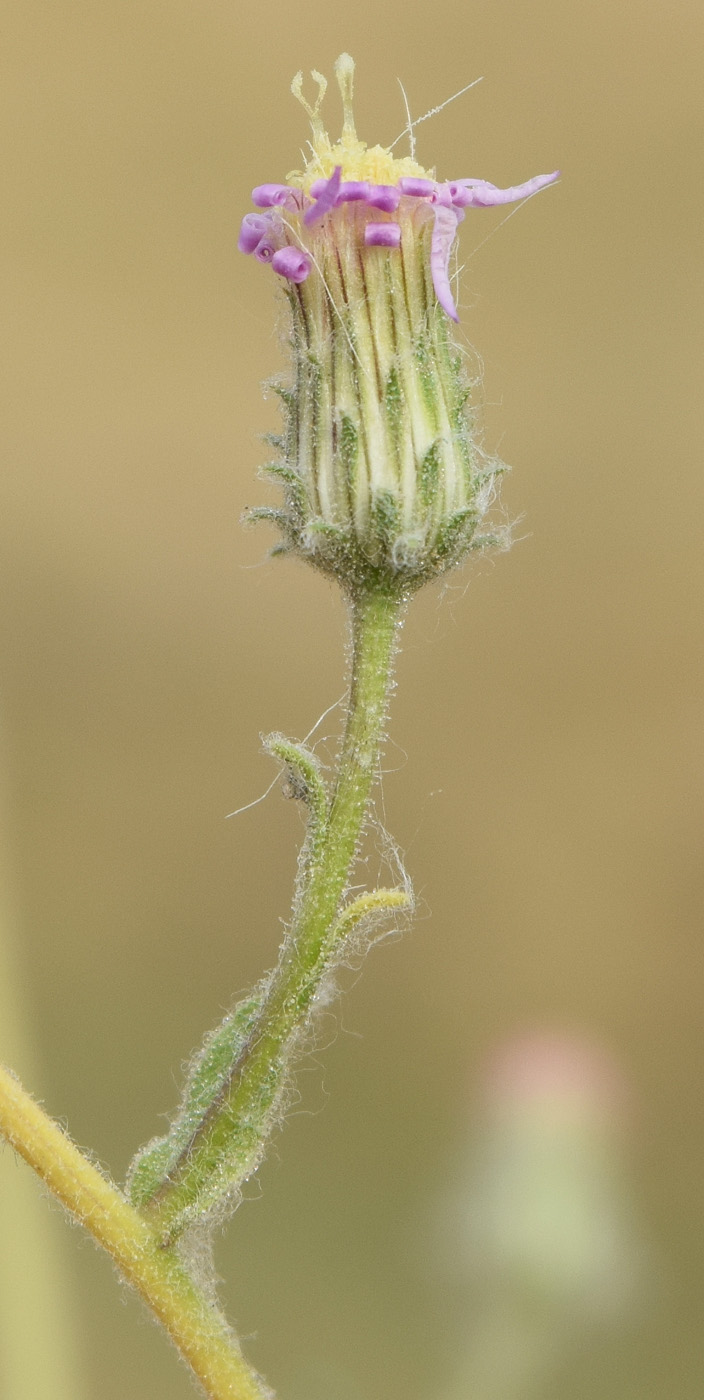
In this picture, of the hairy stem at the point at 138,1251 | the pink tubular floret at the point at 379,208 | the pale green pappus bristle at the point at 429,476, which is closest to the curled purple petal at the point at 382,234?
the pink tubular floret at the point at 379,208

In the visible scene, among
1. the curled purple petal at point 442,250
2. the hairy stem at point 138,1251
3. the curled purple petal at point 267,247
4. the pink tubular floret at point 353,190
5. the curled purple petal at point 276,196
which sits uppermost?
the curled purple petal at point 276,196

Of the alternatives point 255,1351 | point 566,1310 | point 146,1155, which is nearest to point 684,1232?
point 566,1310

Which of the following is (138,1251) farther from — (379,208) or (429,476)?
(379,208)

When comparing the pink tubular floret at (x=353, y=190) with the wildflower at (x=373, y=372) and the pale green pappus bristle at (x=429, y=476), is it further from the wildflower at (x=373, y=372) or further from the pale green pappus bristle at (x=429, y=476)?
the pale green pappus bristle at (x=429, y=476)

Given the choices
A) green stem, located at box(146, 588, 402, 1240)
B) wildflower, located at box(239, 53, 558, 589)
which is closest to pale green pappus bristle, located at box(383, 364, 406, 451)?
wildflower, located at box(239, 53, 558, 589)

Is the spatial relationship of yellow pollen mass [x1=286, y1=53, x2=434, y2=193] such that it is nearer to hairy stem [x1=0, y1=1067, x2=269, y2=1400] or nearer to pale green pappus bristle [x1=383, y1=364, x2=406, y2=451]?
pale green pappus bristle [x1=383, y1=364, x2=406, y2=451]

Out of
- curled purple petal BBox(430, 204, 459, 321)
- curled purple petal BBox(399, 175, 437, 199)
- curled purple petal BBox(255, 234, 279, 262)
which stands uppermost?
curled purple petal BBox(255, 234, 279, 262)
